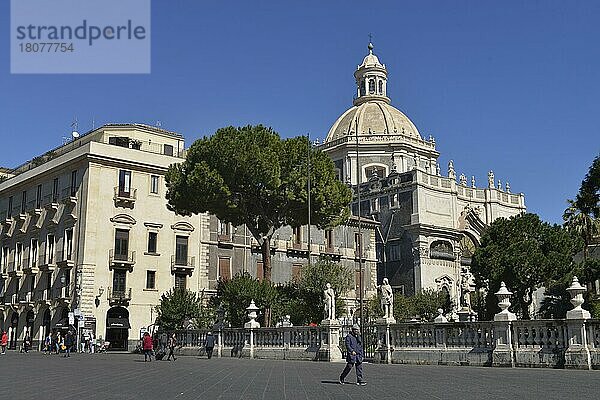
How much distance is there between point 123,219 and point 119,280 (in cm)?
431

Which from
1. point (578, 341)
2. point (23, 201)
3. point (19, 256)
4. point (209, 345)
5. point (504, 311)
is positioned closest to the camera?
point (578, 341)

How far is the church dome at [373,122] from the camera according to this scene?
283ft

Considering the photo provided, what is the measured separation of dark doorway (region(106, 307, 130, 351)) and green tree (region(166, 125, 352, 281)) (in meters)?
11.1

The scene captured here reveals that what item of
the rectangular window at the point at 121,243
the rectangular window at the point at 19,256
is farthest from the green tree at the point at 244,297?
the rectangular window at the point at 19,256

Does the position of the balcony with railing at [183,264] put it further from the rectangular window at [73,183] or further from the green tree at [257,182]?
the green tree at [257,182]

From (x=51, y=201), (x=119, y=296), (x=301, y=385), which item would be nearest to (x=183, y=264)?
(x=119, y=296)

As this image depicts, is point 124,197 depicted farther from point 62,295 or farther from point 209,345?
point 209,345

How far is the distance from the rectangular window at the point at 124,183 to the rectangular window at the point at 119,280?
18.0ft

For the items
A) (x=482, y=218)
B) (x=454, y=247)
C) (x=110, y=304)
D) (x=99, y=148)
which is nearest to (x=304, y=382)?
(x=110, y=304)

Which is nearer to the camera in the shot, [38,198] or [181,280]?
[181,280]

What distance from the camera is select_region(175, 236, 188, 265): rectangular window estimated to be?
53.0 meters

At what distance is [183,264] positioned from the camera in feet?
173

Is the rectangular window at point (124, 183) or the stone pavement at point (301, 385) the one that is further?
the rectangular window at point (124, 183)

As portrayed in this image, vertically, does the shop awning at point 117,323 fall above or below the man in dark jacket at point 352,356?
above
